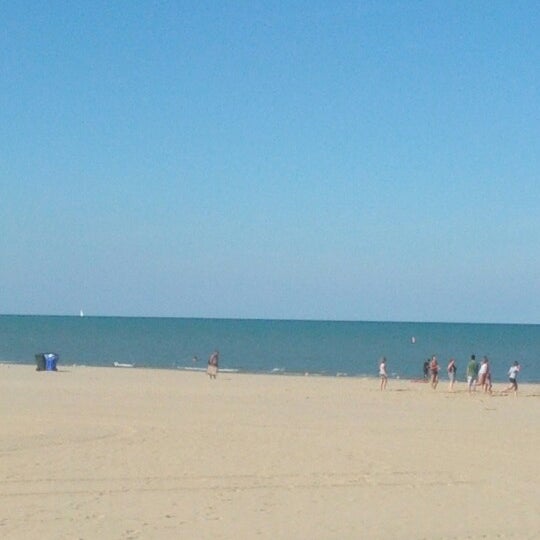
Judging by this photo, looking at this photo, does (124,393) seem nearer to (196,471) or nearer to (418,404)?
(418,404)

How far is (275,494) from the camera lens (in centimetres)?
1211

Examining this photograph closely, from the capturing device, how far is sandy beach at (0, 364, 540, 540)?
1037 cm

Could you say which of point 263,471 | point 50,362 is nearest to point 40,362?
point 50,362

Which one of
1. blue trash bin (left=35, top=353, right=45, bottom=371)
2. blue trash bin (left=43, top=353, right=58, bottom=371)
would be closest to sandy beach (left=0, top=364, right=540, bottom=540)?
blue trash bin (left=35, top=353, right=45, bottom=371)

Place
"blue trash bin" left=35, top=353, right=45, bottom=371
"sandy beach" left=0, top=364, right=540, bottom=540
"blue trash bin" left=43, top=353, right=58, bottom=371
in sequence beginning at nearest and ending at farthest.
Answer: "sandy beach" left=0, top=364, right=540, bottom=540 → "blue trash bin" left=35, top=353, right=45, bottom=371 → "blue trash bin" left=43, top=353, right=58, bottom=371

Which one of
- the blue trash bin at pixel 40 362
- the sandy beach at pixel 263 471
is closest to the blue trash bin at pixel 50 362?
the blue trash bin at pixel 40 362

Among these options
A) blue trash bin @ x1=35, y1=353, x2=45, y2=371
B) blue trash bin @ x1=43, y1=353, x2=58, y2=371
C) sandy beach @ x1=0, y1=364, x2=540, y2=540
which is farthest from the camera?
blue trash bin @ x1=43, y1=353, x2=58, y2=371

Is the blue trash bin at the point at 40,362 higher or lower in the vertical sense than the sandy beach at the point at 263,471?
higher

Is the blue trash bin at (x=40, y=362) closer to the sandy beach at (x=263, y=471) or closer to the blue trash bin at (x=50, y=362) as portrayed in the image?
the blue trash bin at (x=50, y=362)

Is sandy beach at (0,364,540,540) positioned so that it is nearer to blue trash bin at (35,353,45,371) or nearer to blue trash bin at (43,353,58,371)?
blue trash bin at (35,353,45,371)

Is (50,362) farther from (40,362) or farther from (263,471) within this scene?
(263,471)

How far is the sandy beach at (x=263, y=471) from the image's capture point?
10367 millimetres

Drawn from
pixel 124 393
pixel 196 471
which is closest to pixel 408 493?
pixel 196 471

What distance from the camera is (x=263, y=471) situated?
13906 millimetres
